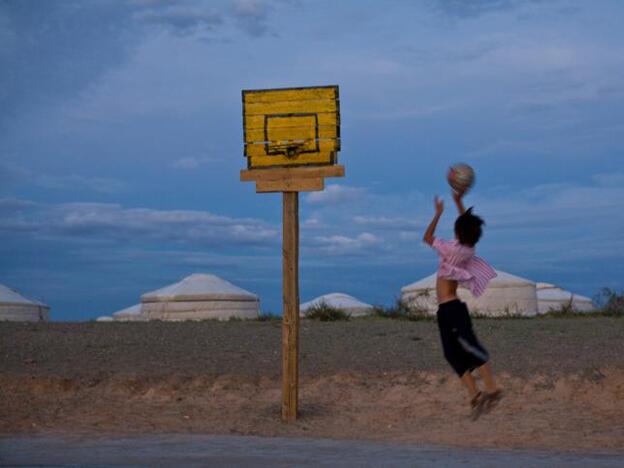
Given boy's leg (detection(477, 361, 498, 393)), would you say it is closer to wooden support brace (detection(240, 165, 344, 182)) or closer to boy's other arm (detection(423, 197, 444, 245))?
boy's other arm (detection(423, 197, 444, 245))

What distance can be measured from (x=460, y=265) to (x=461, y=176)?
782 mm

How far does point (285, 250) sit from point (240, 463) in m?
4.36

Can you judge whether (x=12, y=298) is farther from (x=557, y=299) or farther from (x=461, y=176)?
(x=461, y=176)

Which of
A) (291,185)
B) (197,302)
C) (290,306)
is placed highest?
(197,302)

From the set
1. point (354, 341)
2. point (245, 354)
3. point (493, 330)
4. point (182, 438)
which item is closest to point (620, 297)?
point (493, 330)

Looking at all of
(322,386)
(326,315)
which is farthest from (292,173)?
(326,315)

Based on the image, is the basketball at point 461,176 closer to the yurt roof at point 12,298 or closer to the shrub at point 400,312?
the shrub at point 400,312

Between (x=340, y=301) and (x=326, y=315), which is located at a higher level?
(x=340, y=301)

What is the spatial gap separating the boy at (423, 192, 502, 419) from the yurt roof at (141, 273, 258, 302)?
21.1m

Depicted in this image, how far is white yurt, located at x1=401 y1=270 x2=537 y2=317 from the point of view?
91.6ft

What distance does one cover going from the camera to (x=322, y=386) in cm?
1574

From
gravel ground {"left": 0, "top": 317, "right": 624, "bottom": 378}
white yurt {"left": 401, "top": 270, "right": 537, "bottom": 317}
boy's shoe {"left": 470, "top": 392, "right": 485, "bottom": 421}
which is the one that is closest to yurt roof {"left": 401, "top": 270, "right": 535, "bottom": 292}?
white yurt {"left": 401, "top": 270, "right": 537, "bottom": 317}

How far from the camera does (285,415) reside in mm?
14266

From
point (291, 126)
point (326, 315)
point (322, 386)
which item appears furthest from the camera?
point (326, 315)
